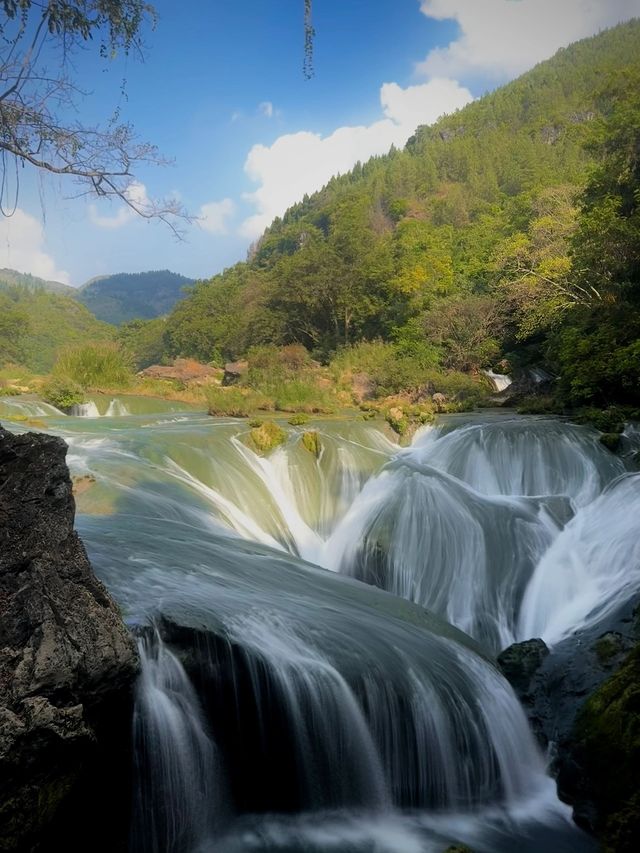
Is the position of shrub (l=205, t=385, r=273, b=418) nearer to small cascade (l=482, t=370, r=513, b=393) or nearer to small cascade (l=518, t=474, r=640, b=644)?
small cascade (l=482, t=370, r=513, b=393)

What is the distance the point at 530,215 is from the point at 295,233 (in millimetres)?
58936

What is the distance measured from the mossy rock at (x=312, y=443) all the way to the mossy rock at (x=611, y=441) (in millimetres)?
5894

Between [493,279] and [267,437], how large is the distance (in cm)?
2224

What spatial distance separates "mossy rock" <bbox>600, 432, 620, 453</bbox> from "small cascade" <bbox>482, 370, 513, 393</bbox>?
1186 cm

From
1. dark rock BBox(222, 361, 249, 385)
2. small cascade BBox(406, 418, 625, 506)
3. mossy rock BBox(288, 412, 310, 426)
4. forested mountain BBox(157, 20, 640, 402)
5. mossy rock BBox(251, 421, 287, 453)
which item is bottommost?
small cascade BBox(406, 418, 625, 506)

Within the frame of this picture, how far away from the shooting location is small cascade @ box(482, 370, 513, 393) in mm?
24516

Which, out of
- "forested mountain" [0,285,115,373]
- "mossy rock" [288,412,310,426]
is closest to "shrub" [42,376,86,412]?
"mossy rock" [288,412,310,426]

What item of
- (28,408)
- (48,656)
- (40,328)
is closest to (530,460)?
(48,656)

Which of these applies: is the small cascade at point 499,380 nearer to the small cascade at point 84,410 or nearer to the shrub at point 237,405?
the shrub at point 237,405

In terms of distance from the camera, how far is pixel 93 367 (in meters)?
29.0

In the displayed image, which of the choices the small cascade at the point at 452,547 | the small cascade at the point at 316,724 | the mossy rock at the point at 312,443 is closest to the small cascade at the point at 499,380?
the mossy rock at the point at 312,443

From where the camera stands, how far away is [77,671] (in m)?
3.37

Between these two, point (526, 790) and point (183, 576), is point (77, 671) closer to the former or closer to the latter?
point (183, 576)

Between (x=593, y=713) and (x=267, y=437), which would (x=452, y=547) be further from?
(x=267, y=437)
